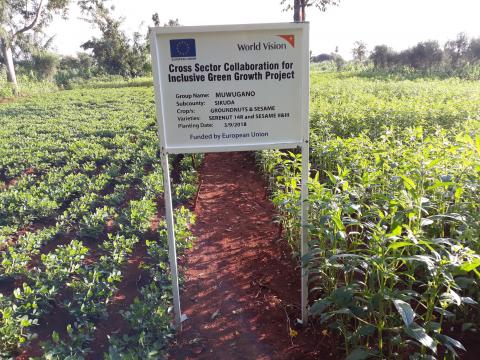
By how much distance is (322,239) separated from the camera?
2.86 metres

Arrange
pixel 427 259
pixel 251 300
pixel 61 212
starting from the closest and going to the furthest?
pixel 427 259
pixel 251 300
pixel 61 212

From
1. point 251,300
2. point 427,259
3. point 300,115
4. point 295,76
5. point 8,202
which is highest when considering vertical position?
point 295,76

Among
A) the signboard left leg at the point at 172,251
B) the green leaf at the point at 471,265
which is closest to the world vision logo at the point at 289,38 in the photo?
the signboard left leg at the point at 172,251

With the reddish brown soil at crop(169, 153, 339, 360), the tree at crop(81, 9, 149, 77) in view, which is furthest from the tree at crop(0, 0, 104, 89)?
the reddish brown soil at crop(169, 153, 339, 360)

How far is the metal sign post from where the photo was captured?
2678 millimetres

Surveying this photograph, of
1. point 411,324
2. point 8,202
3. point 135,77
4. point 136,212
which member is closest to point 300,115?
point 411,324

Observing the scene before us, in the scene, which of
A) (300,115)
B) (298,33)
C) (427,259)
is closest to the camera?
(427,259)

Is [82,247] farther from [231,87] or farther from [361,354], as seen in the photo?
[361,354]

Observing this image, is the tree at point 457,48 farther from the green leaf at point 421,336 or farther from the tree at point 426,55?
the green leaf at point 421,336

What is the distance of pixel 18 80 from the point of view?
26516 mm

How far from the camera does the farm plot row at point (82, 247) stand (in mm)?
2939

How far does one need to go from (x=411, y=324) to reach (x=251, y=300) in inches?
66.0

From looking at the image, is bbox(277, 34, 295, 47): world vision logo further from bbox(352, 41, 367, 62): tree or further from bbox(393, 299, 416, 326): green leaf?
bbox(352, 41, 367, 62): tree

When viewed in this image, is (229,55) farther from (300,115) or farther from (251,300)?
(251,300)
